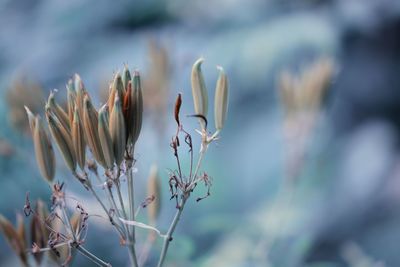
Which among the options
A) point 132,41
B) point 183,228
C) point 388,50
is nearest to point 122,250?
point 183,228

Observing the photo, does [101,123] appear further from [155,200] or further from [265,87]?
[265,87]

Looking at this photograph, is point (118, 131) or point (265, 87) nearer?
point (118, 131)

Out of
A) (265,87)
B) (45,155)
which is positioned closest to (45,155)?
(45,155)

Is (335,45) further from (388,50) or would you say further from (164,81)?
(164,81)

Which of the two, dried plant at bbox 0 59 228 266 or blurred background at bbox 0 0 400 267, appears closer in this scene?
dried plant at bbox 0 59 228 266

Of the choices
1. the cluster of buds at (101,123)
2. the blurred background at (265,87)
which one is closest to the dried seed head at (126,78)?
the cluster of buds at (101,123)

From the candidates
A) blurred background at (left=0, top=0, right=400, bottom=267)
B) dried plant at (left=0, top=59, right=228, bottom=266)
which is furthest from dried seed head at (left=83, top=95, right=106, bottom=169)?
blurred background at (left=0, top=0, right=400, bottom=267)

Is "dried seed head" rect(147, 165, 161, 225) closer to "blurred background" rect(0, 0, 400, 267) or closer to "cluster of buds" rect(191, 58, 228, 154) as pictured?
"cluster of buds" rect(191, 58, 228, 154)
